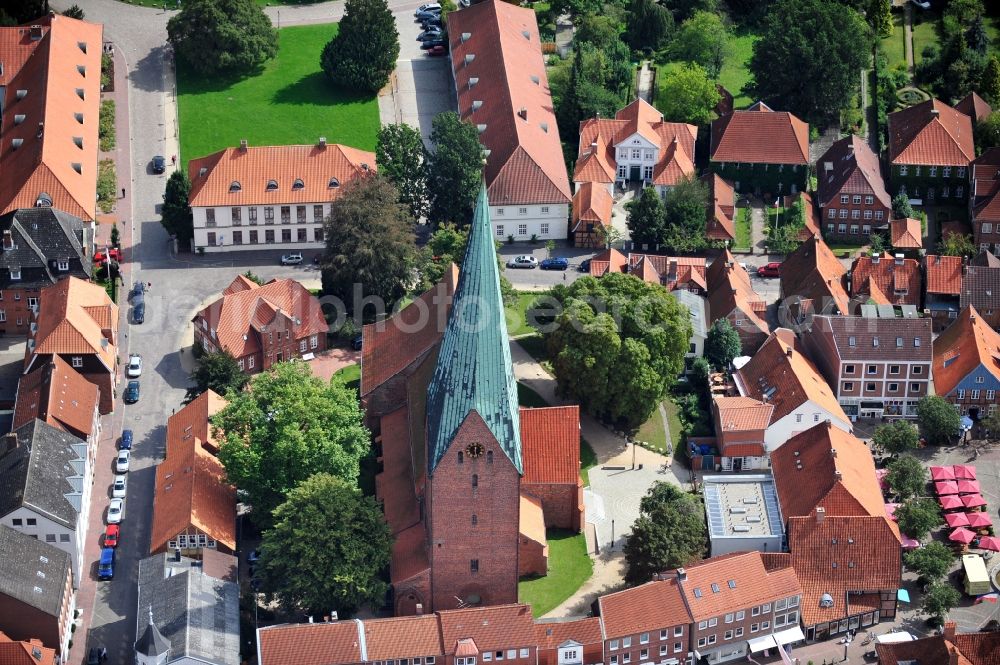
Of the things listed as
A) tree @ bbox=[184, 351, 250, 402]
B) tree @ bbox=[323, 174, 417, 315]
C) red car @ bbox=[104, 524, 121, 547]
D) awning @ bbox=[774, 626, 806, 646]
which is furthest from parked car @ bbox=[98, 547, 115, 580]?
awning @ bbox=[774, 626, 806, 646]

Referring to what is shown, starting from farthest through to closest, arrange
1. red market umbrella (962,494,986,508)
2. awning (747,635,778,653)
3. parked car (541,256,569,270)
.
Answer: parked car (541,256,569,270) < red market umbrella (962,494,986,508) < awning (747,635,778,653)

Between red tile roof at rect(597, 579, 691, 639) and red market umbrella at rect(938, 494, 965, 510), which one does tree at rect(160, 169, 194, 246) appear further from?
red market umbrella at rect(938, 494, 965, 510)

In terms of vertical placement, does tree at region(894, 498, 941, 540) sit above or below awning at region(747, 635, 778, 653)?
above

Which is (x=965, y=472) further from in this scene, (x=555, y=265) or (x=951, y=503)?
(x=555, y=265)

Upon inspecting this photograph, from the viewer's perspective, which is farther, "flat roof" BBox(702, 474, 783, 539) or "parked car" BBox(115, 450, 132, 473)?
"parked car" BBox(115, 450, 132, 473)

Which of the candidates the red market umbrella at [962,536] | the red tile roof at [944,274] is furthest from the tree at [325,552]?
the red tile roof at [944,274]

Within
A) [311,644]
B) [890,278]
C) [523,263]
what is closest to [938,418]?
[890,278]

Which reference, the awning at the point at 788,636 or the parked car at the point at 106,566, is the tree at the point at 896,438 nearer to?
the awning at the point at 788,636

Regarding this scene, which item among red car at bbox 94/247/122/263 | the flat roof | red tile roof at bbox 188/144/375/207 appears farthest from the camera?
red tile roof at bbox 188/144/375/207
